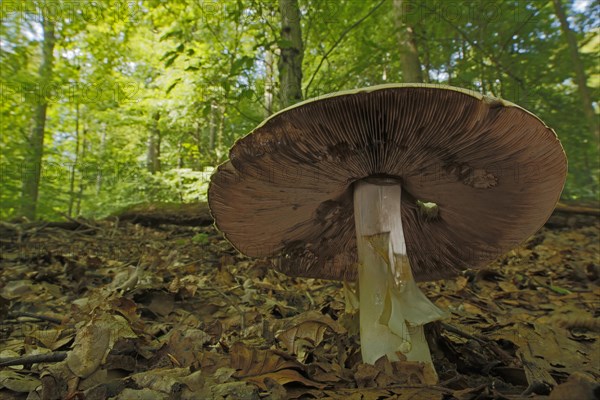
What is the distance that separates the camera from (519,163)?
1738 mm

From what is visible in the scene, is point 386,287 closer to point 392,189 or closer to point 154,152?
point 392,189

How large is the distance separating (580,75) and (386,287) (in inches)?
355

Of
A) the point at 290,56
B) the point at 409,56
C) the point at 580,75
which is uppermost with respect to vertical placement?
the point at 580,75

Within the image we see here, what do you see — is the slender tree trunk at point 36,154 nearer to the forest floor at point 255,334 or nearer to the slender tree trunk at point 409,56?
the forest floor at point 255,334

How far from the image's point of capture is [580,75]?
26.6 ft

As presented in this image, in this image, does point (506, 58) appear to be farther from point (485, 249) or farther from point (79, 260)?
point (79, 260)

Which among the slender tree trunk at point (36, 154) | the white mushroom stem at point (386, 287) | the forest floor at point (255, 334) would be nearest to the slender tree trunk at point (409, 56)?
the forest floor at point (255, 334)

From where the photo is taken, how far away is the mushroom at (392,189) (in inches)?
57.5

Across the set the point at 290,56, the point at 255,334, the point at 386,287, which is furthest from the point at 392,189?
the point at 290,56

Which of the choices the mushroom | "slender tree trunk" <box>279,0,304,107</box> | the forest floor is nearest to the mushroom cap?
the mushroom

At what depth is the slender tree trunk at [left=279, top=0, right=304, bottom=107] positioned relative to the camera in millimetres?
4383

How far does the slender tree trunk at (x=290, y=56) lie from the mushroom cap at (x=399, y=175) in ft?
7.40

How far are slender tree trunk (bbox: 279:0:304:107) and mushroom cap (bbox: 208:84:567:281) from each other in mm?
2254

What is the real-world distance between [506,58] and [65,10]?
28.4ft
